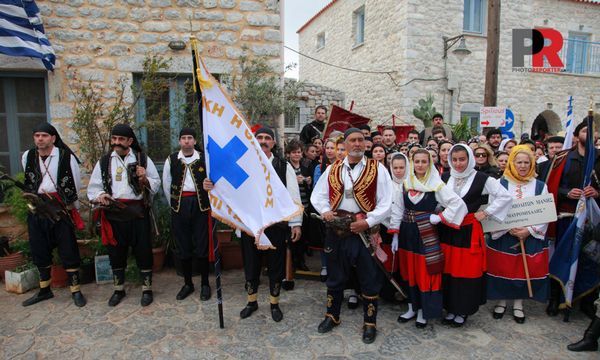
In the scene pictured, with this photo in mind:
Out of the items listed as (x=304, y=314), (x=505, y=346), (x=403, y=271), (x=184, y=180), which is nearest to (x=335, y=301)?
(x=304, y=314)

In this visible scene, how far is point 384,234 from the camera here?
13.3 feet

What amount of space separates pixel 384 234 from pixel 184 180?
2224mm

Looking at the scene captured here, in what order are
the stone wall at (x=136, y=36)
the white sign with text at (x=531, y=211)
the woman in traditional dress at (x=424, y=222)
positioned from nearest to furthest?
the woman in traditional dress at (x=424, y=222) → the white sign with text at (x=531, y=211) → the stone wall at (x=136, y=36)

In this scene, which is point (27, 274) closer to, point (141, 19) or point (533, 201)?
point (141, 19)

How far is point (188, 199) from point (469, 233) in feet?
9.33

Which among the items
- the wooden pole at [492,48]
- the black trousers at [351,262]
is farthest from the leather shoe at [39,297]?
the wooden pole at [492,48]

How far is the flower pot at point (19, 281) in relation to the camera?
173 inches

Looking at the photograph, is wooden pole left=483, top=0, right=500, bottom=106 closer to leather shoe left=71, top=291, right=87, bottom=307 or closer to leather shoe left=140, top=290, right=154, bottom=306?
leather shoe left=140, top=290, right=154, bottom=306

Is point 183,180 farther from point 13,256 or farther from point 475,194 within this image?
point 475,194

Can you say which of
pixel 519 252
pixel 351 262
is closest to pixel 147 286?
pixel 351 262

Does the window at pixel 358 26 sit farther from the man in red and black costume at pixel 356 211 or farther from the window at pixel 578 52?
the man in red and black costume at pixel 356 211

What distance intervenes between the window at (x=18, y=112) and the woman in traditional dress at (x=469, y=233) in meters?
5.56

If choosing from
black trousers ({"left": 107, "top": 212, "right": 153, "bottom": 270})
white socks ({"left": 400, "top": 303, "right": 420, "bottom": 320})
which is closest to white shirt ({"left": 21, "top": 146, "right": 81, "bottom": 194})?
black trousers ({"left": 107, "top": 212, "right": 153, "bottom": 270})

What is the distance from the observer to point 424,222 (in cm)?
346
